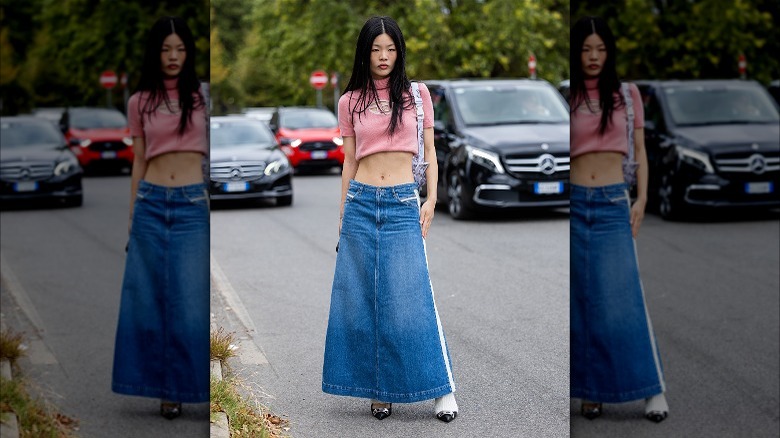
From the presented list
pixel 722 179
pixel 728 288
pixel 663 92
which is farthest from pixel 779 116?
pixel 663 92

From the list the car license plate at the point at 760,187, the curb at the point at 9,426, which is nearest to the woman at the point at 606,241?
the curb at the point at 9,426

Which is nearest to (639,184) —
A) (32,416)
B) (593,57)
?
(593,57)

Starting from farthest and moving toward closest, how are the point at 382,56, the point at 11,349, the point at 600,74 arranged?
the point at 11,349, the point at 382,56, the point at 600,74

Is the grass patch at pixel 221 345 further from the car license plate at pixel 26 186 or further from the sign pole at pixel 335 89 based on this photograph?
the car license plate at pixel 26 186

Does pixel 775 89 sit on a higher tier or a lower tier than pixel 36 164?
higher

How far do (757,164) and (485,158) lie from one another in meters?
2.07

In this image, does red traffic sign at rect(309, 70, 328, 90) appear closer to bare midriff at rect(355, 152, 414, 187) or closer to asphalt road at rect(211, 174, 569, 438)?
asphalt road at rect(211, 174, 569, 438)

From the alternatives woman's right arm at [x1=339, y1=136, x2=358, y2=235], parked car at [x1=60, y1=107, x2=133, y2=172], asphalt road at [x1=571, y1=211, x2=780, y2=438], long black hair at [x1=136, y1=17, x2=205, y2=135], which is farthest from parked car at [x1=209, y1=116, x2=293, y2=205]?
asphalt road at [x1=571, y1=211, x2=780, y2=438]

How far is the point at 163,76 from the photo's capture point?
9.07ft

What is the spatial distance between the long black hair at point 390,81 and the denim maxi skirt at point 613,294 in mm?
579

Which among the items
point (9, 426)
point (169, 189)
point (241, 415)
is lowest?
point (9, 426)

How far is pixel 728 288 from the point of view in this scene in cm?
548

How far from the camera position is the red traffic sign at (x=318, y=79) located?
119 inches

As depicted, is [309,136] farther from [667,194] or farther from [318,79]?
[667,194]
